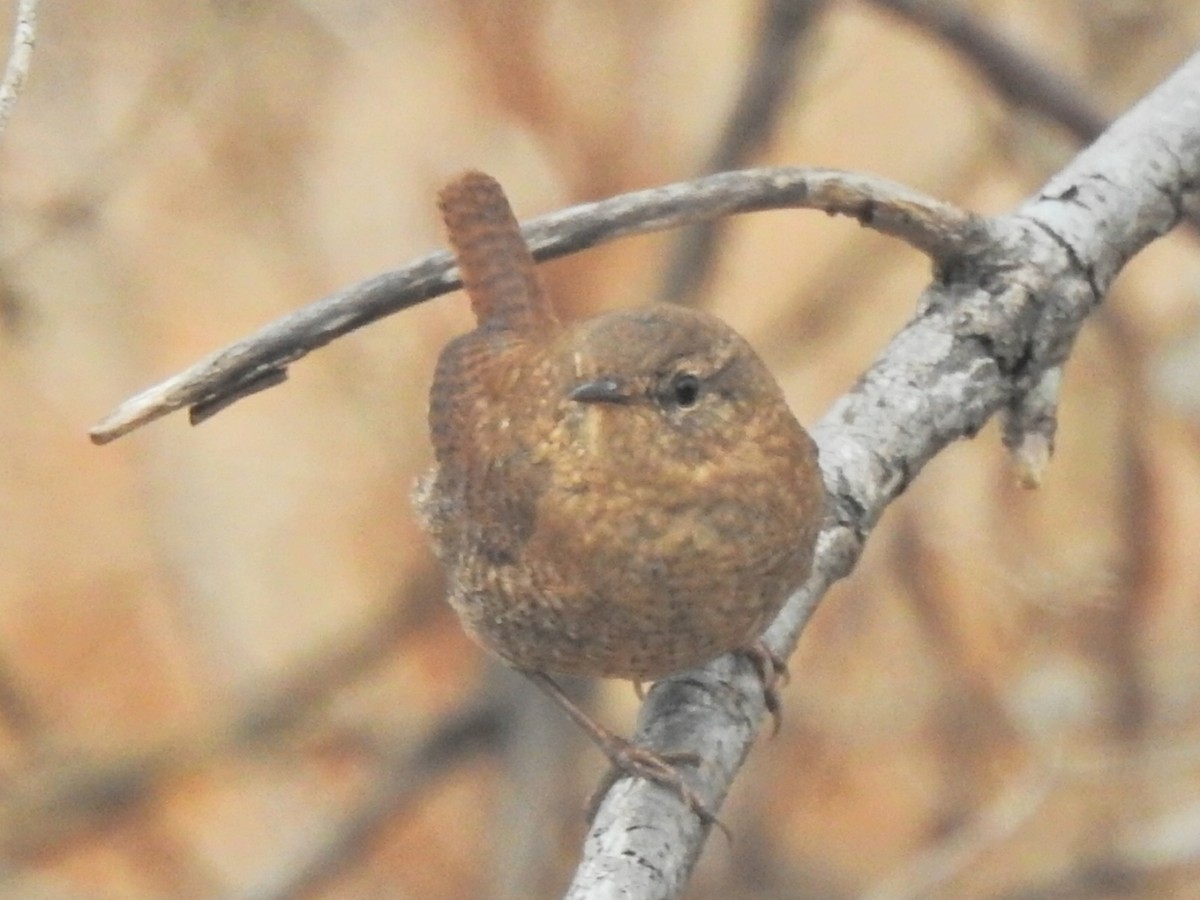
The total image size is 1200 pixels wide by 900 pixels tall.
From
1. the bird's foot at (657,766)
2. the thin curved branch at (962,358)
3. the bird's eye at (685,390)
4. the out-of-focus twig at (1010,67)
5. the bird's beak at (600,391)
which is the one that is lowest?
the bird's foot at (657,766)

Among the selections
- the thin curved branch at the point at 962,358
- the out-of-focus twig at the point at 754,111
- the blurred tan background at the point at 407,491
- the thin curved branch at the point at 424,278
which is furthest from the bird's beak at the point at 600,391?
the blurred tan background at the point at 407,491

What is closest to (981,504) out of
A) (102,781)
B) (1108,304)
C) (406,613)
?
(1108,304)

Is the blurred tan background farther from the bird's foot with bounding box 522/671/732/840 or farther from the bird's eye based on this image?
the bird's eye

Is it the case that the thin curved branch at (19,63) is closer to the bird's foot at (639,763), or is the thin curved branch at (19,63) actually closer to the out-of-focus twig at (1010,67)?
the bird's foot at (639,763)

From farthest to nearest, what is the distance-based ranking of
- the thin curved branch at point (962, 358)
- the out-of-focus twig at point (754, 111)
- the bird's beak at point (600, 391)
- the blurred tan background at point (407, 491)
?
the blurred tan background at point (407, 491) < the out-of-focus twig at point (754, 111) < the thin curved branch at point (962, 358) < the bird's beak at point (600, 391)

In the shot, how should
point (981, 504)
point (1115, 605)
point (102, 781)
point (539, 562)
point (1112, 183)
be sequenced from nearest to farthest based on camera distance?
point (539, 562), point (1112, 183), point (102, 781), point (1115, 605), point (981, 504)

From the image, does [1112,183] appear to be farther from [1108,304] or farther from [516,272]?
[1108,304]

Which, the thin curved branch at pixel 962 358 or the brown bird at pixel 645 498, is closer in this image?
the brown bird at pixel 645 498

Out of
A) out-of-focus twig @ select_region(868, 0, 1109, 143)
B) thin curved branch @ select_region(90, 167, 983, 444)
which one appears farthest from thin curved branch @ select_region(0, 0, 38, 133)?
out-of-focus twig @ select_region(868, 0, 1109, 143)
